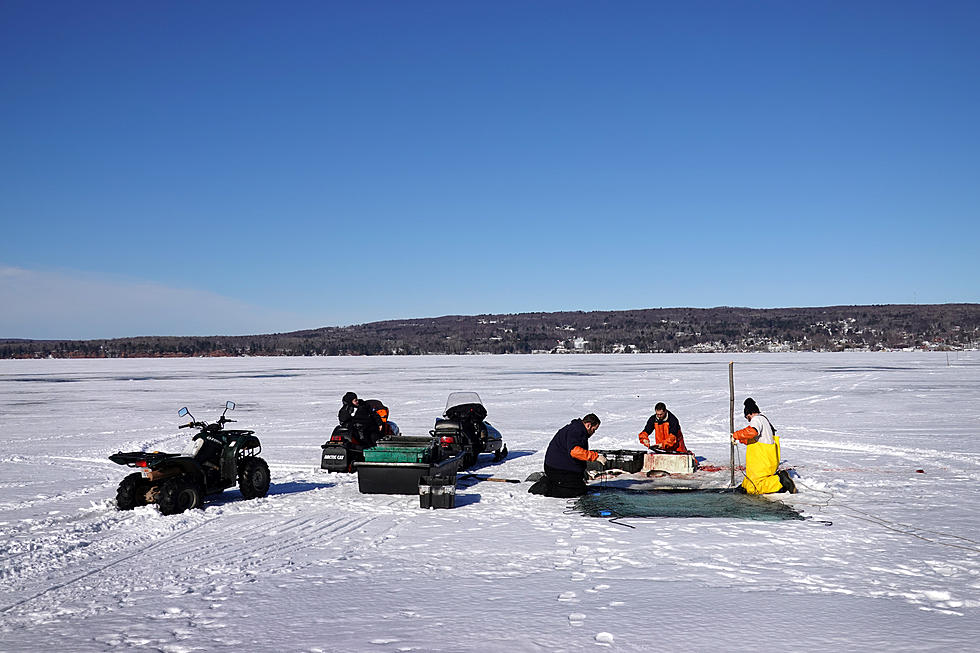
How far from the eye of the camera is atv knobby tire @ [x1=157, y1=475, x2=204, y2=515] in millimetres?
8195

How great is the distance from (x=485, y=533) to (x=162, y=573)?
289cm

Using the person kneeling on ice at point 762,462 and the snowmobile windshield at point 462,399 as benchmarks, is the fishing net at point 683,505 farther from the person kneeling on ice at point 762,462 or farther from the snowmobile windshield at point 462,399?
the snowmobile windshield at point 462,399

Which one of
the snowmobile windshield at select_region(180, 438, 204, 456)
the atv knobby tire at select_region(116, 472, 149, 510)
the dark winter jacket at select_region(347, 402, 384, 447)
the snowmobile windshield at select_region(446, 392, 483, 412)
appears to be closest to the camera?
the atv knobby tire at select_region(116, 472, 149, 510)

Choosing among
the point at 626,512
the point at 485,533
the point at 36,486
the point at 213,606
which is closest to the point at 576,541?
the point at 485,533

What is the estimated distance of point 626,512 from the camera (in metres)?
8.45

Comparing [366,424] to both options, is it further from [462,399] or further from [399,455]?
[399,455]

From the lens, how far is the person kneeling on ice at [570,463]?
368 inches

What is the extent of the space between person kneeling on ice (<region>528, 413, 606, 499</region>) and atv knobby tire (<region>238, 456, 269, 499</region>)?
331cm

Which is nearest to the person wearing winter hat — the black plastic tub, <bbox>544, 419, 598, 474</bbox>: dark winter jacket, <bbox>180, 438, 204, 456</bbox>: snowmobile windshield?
the black plastic tub

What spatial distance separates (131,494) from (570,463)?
4840mm

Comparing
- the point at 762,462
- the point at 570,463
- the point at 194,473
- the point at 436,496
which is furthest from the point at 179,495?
the point at 762,462

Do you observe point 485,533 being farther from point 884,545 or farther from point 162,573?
point 884,545

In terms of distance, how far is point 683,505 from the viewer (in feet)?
28.9

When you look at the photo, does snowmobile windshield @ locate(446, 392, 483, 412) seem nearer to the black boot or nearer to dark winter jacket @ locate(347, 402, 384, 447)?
dark winter jacket @ locate(347, 402, 384, 447)
